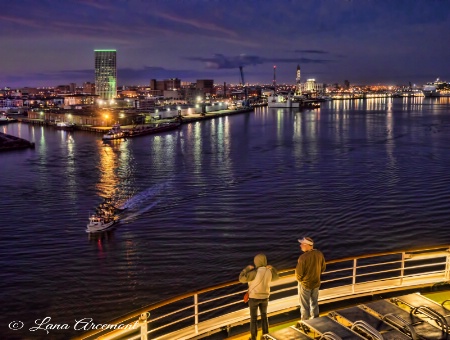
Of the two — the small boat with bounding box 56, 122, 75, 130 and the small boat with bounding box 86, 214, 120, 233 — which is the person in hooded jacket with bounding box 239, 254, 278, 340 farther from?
the small boat with bounding box 56, 122, 75, 130

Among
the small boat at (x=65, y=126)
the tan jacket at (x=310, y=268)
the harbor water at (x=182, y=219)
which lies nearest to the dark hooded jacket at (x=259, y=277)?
the tan jacket at (x=310, y=268)

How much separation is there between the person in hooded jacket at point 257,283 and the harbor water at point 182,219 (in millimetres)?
4789

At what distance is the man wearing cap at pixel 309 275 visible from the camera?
2.66m

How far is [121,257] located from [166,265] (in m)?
1.08

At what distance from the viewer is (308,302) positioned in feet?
8.98

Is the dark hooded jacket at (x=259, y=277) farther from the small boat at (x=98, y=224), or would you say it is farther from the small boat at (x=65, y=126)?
the small boat at (x=65, y=126)

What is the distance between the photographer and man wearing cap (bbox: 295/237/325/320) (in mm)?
2660

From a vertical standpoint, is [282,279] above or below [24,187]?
above

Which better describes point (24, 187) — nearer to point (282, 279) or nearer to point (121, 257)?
point (121, 257)

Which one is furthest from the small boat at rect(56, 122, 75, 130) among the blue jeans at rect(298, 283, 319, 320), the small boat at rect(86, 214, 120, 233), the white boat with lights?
the white boat with lights

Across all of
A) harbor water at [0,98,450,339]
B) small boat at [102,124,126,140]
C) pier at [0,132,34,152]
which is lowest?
harbor water at [0,98,450,339]

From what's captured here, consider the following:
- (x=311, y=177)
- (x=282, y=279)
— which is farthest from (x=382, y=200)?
(x=282, y=279)

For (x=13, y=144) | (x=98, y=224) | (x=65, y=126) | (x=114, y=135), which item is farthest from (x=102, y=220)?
(x=65, y=126)

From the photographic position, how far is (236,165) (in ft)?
65.6
